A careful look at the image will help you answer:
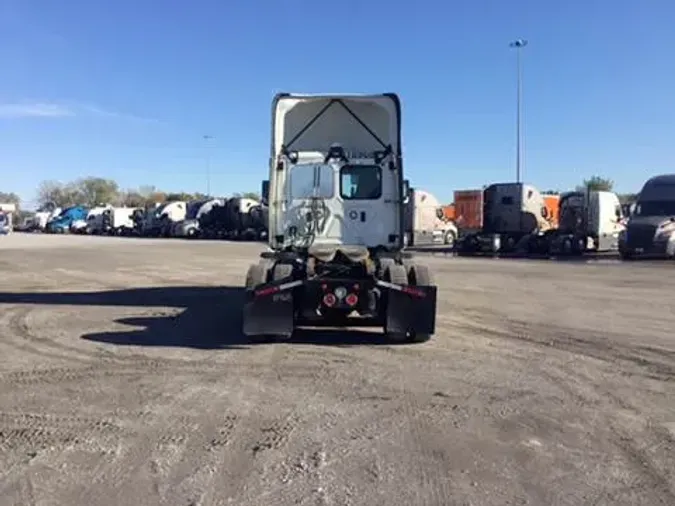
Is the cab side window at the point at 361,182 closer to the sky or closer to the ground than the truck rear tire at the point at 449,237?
closer to the sky

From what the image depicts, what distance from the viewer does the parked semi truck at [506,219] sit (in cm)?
3922

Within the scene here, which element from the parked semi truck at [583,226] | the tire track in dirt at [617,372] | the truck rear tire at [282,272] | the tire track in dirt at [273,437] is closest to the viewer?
the tire track in dirt at [273,437]

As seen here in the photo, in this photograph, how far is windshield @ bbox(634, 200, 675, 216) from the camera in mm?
32844

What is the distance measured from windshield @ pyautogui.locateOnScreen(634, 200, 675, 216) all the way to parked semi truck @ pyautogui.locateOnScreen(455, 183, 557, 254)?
6238 millimetres

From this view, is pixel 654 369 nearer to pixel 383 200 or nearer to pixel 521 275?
pixel 383 200

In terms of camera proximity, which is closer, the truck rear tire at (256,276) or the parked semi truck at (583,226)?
the truck rear tire at (256,276)

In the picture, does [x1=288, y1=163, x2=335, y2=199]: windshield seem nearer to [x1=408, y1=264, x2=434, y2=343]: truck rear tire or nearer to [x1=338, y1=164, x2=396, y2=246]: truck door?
[x1=338, y1=164, x2=396, y2=246]: truck door

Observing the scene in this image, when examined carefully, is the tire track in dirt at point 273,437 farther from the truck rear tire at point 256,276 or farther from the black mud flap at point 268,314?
the truck rear tire at point 256,276

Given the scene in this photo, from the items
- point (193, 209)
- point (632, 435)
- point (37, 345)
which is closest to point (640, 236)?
point (37, 345)

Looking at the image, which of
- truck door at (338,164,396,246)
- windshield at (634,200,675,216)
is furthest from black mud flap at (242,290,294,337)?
windshield at (634,200,675,216)

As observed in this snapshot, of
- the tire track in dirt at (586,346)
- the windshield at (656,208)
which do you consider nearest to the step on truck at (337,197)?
the tire track in dirt at (586,346)

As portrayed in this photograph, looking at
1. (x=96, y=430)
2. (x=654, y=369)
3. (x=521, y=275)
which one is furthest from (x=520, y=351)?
(x=521, y=275)

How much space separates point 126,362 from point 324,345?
277 centimetres

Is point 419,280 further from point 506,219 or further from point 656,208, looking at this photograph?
point 506,219
